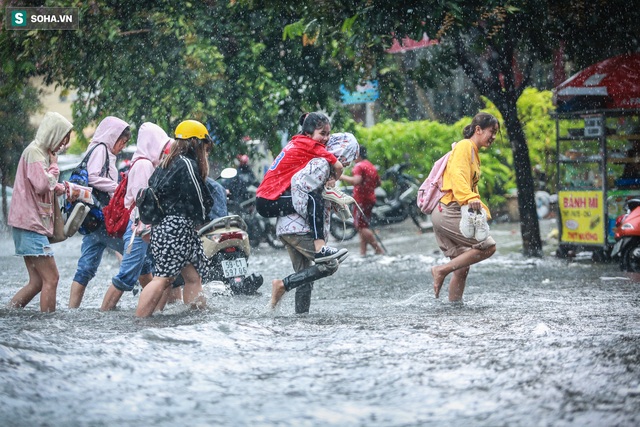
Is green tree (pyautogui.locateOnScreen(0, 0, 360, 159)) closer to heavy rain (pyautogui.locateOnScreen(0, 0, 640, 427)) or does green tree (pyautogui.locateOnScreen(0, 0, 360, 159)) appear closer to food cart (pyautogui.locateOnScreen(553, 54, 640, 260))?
heavy rain (pyautogui.locateOnScreen(0, 0, 640, 427))

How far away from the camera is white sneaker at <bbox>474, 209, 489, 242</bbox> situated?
28.0 feet

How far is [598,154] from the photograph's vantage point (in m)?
14.0

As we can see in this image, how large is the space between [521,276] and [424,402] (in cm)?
715

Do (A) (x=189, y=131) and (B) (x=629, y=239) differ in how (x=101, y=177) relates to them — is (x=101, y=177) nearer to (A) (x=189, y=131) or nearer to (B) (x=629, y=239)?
(A) (x=189, y=131)

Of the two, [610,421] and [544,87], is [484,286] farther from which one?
[544,87]

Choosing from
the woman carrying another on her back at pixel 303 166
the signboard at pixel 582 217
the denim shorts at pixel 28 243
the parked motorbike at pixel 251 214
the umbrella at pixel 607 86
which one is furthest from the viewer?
the parked motorbike at pixel 251 214


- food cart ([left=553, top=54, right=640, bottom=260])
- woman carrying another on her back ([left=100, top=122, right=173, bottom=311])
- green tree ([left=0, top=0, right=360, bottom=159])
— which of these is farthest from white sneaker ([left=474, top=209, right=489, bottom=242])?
food cart ([left=553, top=54, right=640, bottom=260])

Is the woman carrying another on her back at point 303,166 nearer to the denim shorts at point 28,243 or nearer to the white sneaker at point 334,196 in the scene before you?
the white sneaker at point 334,196

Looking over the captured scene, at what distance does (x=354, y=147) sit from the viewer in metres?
8.06

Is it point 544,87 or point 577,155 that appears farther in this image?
point 544,87

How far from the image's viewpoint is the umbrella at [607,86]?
13.4 m

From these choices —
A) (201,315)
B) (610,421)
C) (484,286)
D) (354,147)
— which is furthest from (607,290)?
(610,421)

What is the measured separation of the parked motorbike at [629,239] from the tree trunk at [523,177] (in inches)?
88.0

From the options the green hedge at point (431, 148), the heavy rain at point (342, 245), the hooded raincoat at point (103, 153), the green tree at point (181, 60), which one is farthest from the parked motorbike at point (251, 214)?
the hooded raincoat at point (103, 153)
